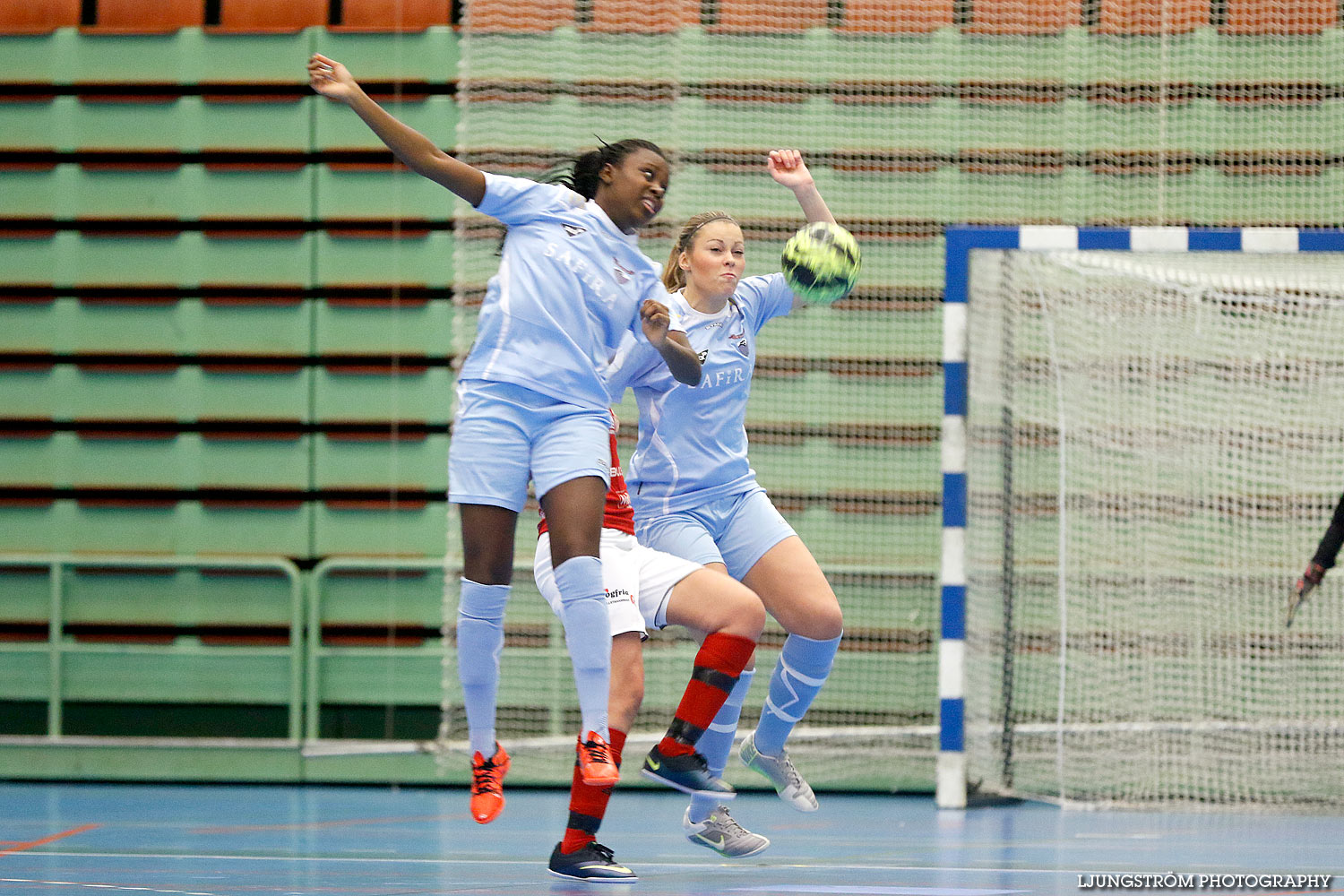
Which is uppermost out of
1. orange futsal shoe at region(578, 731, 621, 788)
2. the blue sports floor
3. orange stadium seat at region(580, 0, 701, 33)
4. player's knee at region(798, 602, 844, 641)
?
orange stadium seat at region(580, 0, 701, 33)

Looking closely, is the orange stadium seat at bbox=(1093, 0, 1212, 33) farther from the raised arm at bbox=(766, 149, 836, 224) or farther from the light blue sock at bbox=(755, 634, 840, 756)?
the light blue sock at bbox=(755, 634, 840, 756)

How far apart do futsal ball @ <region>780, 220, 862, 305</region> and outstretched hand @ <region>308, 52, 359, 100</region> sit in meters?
1.48

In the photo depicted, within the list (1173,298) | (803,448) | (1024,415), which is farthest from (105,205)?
(1173,298)

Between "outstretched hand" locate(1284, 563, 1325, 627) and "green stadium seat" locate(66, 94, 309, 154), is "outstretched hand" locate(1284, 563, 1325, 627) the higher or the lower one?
the lower one

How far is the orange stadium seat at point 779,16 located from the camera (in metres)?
7.40

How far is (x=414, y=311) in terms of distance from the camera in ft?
25.1

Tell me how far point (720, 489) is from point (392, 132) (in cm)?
152

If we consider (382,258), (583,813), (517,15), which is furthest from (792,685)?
(517,15)

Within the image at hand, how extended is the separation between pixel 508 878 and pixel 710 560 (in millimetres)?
1074

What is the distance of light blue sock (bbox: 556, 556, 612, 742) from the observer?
3.80 m

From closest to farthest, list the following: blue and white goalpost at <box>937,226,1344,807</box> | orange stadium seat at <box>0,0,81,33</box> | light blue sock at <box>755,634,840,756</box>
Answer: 1. light blue sock at <box>755,634,840,756</box>
2. blue and white goalpost at <box>937,226,1344,807</box>
3. orange stadium seat at <box>0,0,81,33</box>

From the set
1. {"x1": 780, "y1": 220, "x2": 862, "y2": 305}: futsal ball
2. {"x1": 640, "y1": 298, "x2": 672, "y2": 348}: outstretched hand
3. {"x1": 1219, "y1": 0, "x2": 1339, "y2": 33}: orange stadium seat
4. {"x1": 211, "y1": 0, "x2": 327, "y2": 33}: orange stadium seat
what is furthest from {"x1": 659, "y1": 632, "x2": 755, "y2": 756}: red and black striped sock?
{"x1": 211, "y1": 0, "x2": 327, "y2": 33}: orange stadium seat

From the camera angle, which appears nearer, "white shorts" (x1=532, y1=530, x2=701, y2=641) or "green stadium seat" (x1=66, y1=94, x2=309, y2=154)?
"white shorts" (x1=532, y1=530, x2=701, y2=641)

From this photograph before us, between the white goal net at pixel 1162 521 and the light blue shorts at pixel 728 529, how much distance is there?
6.91ft
